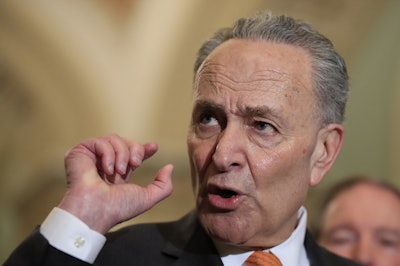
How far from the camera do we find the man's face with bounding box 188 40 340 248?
184cm

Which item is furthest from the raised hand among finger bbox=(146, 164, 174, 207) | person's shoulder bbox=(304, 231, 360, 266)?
person's shoulder bbox=(304, 231, 360, 266)

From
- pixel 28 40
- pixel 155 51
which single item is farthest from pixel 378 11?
pixel 28 40

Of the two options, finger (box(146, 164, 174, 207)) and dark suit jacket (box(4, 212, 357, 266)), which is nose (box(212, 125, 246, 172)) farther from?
dark suit jacket (box(4, 212, 357, 266))

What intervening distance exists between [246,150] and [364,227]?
1.10 m

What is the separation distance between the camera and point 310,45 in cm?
200

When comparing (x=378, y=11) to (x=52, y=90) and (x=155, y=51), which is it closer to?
(x=155, y=51)

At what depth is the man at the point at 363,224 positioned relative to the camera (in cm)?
275

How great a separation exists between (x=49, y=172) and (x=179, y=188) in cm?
83

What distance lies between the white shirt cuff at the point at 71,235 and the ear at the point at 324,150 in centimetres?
67

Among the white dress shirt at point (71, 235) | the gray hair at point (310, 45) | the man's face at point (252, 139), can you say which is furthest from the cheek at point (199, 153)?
the white dress shirt at point (71, 235)

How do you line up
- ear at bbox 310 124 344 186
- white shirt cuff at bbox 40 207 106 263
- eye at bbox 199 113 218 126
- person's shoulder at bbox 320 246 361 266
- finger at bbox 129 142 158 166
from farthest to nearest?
person's shoulder at bbox 320 246 361 266 < ear at bbox 310 124 344 186 < eye at bbox 199 113 218 126 < finger at bbox 129 142 158 166 < white shirt cuff at bbox 40 207 106 263

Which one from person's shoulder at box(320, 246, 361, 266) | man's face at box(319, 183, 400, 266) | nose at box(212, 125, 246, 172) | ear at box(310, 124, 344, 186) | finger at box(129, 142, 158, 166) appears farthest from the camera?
man's face at box(319, 183, 400, 266)

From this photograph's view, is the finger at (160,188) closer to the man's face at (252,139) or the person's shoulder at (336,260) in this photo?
the man's face at (252,139)

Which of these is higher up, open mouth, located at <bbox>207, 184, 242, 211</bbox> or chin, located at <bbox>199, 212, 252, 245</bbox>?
open mouth, located at <bbox>207, 184, 242, 211</bbox>
